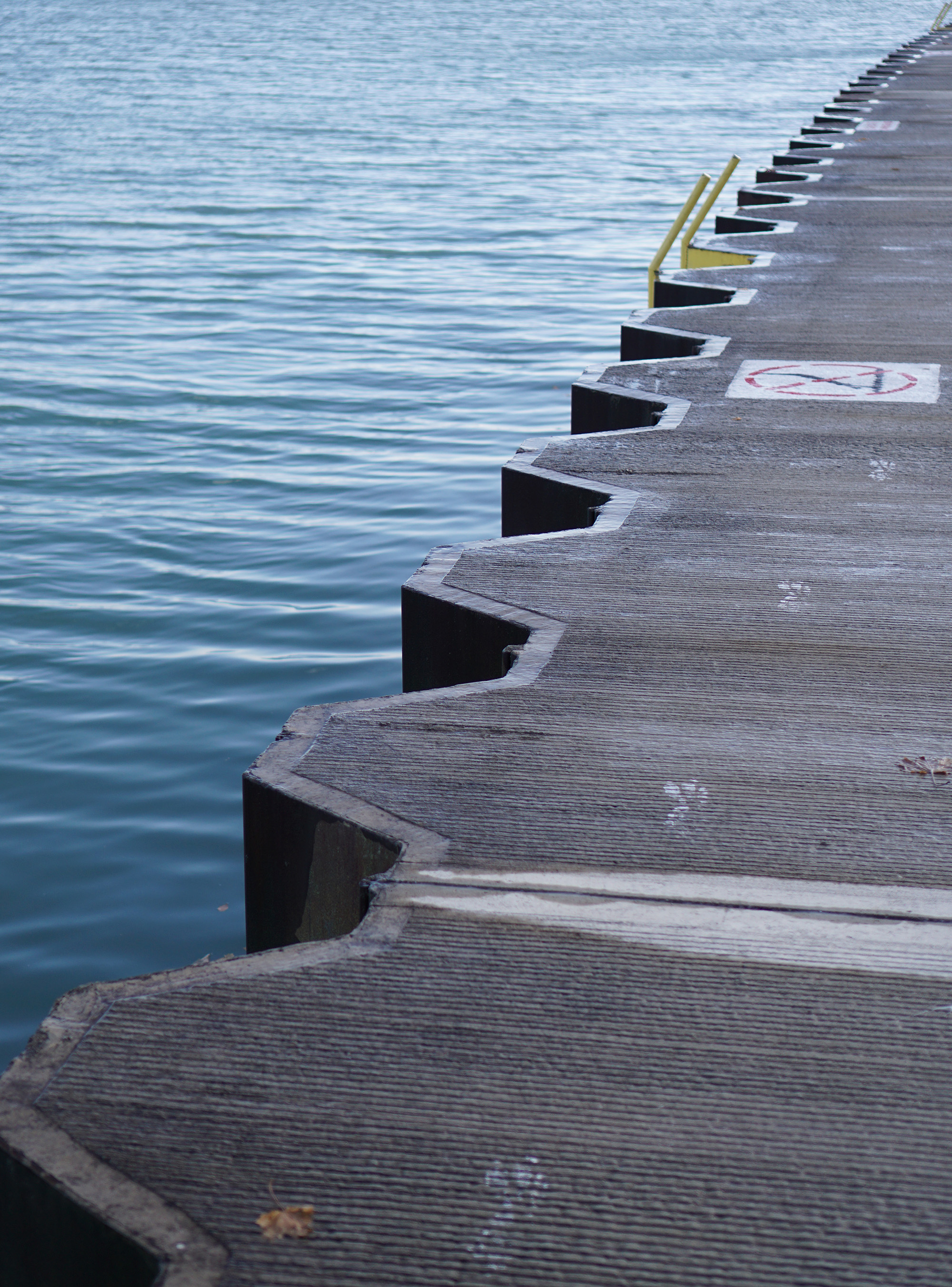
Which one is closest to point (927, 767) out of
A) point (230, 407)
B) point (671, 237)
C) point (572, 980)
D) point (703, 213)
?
point (572, 980)

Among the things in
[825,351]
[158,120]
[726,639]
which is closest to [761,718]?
[726,639]

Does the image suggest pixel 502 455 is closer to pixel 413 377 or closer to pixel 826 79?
pixel 413 377

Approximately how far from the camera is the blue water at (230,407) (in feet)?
24.1

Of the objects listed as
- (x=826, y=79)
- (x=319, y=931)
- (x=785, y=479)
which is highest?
(x=826, y=79)

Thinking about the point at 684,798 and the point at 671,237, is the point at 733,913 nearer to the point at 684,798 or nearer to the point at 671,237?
the point at 684,798

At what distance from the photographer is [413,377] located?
1673 cm

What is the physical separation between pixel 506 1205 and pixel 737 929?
3.06ft

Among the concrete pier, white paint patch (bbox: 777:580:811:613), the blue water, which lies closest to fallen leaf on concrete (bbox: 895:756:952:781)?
the concrete pier

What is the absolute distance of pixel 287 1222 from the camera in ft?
7.91

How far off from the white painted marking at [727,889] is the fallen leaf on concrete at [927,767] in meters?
0.59

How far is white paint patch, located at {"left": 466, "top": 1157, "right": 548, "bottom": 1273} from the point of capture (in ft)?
7.73

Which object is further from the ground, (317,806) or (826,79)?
(826,79)

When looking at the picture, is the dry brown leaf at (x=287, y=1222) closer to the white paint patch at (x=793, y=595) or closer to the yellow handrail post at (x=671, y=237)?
the white paint patch at (x=793, y=595)

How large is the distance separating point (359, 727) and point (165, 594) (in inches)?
261
